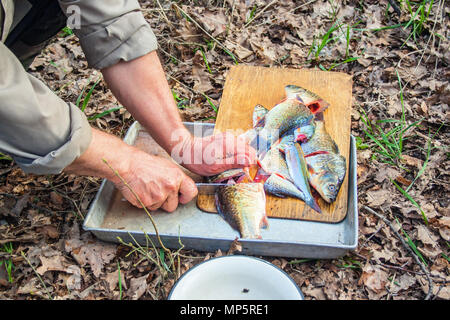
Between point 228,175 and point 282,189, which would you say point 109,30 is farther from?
point 282,189

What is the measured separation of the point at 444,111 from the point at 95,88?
3331 millimetres

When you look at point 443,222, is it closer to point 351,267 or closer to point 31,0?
point 351,267

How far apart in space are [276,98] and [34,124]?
1.87 metres

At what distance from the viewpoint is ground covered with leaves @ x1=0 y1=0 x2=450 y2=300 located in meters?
2.43

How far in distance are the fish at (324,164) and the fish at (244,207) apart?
14.7 inches

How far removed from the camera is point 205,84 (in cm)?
384

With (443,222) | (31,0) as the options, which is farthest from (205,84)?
(443,222)

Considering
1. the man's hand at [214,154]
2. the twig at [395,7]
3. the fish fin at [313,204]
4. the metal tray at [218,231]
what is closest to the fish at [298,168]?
the fish fin at [313,204]

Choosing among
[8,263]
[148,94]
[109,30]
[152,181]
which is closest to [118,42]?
[109,30]

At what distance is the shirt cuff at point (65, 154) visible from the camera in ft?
6.43

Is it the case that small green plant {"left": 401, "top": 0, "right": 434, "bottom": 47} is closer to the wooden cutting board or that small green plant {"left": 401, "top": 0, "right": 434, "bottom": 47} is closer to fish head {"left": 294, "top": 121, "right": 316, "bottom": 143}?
the wooden cutting board

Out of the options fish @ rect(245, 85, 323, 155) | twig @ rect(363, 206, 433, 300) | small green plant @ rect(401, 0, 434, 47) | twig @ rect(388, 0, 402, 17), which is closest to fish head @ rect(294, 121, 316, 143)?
fish @ rect(245, 85, 323, 155)

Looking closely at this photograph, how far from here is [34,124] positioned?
1.90 metres
